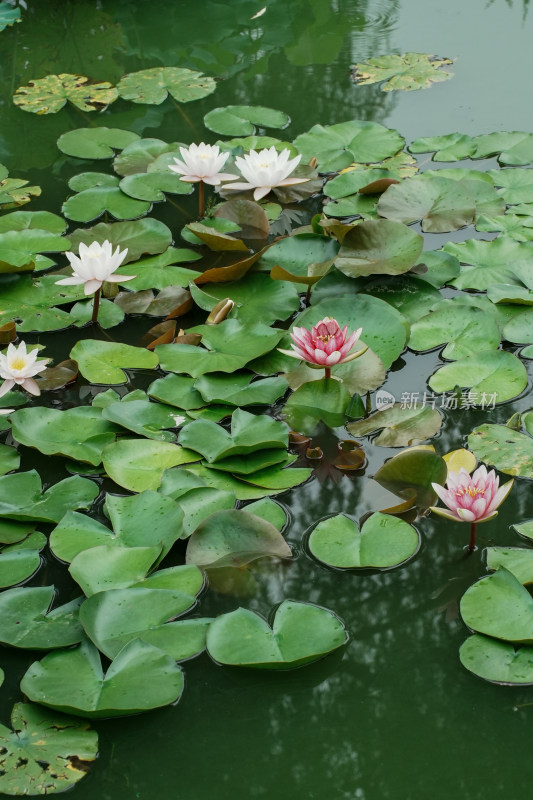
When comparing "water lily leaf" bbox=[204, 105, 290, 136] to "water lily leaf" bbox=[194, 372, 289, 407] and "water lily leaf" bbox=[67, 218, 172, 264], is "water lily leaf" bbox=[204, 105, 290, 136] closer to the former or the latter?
"water lily leaf" bbox=[67, 218, 172, 264]

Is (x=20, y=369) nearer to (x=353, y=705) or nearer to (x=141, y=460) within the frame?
(x=141, y=460)

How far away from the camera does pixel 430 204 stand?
2.96 m

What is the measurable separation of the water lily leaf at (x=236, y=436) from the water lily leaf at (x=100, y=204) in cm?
124

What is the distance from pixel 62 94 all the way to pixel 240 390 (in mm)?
2399

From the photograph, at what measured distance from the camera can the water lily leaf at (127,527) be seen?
186cm

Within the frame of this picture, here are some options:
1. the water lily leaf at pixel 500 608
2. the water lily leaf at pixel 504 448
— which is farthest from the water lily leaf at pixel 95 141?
the water lily leaf at pixel 500 608

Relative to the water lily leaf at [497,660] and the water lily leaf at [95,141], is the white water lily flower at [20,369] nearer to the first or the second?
the water lily leaf at [497,660]

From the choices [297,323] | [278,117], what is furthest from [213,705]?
[278,117]

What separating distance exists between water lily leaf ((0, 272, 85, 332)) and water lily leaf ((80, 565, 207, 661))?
1137 millimetres

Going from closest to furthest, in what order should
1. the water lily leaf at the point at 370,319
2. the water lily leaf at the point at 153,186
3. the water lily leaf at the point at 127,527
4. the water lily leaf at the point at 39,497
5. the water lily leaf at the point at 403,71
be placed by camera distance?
the water lily leaf at the point at 127,527 → the water lily leaf at the point at 39,497 → the water lily leaf at the point at 370,319 → the water lily leaf at the point at 153,186 → the water lily leaf at the point at 403,71

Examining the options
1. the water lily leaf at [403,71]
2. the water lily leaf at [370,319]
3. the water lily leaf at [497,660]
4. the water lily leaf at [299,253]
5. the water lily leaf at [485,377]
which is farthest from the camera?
the water lily leaf at [403,71]

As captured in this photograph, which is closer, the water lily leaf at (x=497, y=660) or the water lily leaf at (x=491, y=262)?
the water lily leaf at (x=497, y=660)

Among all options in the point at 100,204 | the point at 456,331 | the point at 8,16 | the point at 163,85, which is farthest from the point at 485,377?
the point at 8,16

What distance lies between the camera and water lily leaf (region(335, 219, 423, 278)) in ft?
8.52
